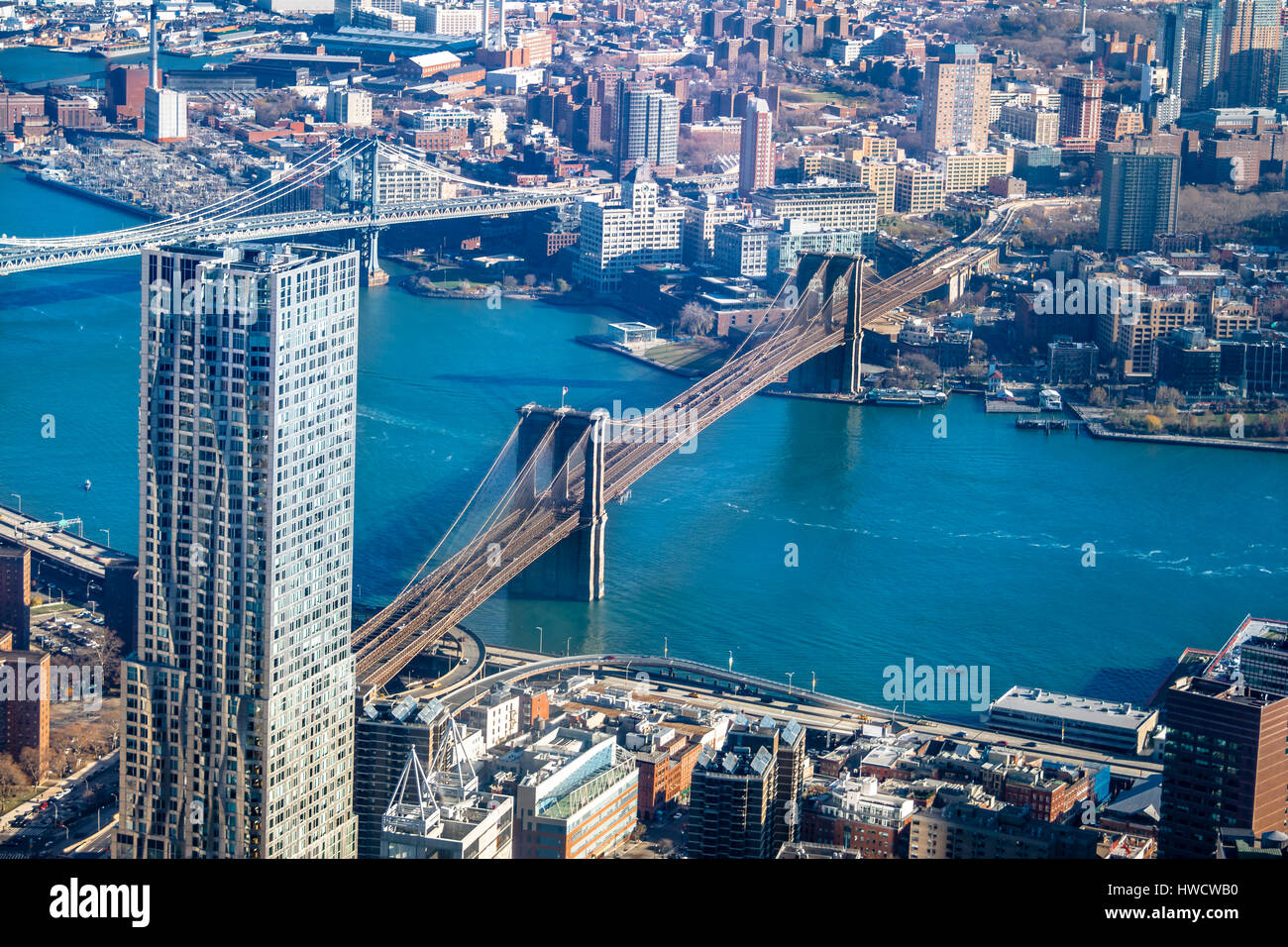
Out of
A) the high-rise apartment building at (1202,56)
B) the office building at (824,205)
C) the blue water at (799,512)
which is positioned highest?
the high-rise apartment building at (1202,56)

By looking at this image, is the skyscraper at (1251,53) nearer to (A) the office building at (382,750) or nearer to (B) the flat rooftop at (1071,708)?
(B) the flat rooftop at (1071,708)

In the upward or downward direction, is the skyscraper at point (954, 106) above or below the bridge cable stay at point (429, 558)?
above

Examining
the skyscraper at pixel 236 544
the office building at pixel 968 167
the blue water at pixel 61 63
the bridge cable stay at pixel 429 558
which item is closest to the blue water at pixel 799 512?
the bridge cable stay at pixel 429 558

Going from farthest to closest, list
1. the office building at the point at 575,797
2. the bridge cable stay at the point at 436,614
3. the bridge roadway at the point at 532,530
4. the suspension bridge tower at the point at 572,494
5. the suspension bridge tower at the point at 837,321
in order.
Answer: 1. the suspension bridge tower at the point at 837,321
2. the suspension bridge tower at the point at 572,494
3. the bridge roadway at the point at 532,530
4. the bridge cable stay at the point at 436,614
5. the office building at the point at 575,797

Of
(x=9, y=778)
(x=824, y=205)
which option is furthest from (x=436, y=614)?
(x=824, y=205)

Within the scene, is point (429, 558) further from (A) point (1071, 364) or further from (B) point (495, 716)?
(A) point (1071, 364)
